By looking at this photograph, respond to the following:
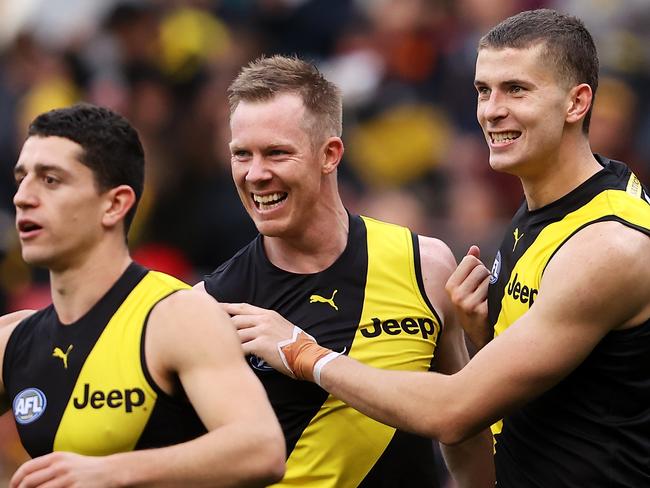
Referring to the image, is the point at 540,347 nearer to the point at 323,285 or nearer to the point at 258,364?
the point at 323,285

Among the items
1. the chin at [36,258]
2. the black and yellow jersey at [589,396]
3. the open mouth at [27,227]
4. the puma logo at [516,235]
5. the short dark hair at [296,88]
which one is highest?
the short dark hair at [296,88]

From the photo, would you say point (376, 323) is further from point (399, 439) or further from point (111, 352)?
point (111, 352)

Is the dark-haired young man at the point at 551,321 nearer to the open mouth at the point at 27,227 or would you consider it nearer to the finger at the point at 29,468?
the open mouth at the point at 27,227

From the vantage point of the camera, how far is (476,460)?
19.4ft

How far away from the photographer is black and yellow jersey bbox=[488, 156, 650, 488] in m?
5.02

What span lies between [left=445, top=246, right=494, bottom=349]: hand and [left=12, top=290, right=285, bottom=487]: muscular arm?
133cm

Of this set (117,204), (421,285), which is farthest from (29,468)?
(421,285)

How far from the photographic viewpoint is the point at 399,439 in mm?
5668

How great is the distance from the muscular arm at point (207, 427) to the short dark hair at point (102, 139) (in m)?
0.71

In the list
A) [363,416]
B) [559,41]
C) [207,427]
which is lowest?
[363,416]

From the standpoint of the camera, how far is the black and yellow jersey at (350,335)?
18.1 ft

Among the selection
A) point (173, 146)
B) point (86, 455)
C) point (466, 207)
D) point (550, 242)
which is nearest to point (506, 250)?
point (550, 242)

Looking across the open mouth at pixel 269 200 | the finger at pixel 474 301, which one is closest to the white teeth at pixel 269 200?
the open mouth at pixel 269 200

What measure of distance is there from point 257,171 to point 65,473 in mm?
1661
